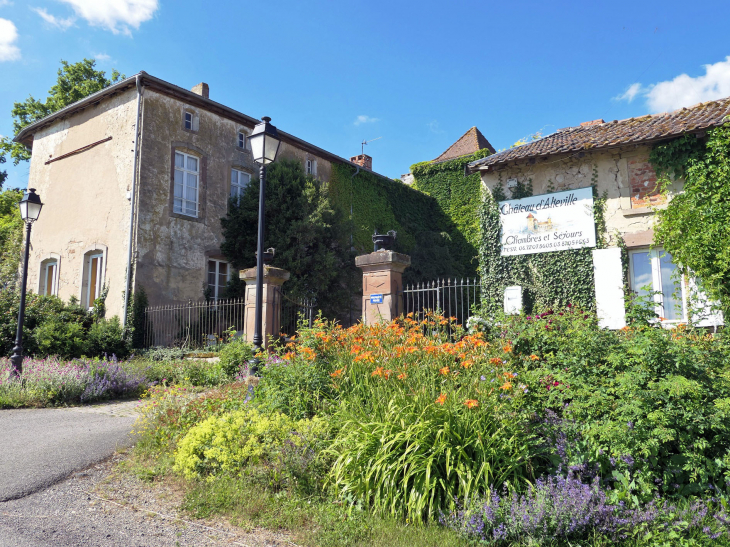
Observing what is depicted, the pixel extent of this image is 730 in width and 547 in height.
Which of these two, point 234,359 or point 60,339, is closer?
point 234,359

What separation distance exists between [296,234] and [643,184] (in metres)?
8.73

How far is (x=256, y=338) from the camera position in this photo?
6301 millimetres

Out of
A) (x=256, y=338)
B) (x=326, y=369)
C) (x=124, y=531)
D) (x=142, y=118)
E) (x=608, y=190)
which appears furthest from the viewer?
(x=142, y=118)

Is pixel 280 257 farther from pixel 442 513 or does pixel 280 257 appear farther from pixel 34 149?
→ pixel 442 513

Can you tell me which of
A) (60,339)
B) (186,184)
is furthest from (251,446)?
(186,184)

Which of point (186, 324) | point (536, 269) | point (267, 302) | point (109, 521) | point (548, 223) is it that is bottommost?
point (109, 521)

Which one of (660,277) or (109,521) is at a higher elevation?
(660,277)

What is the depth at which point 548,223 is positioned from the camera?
10.9 metres

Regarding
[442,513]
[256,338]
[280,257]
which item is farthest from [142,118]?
[442,513]

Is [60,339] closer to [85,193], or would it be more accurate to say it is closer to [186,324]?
[186,324]

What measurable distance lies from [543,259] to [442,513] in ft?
28.3

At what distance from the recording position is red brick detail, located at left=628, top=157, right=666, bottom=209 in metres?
9.90

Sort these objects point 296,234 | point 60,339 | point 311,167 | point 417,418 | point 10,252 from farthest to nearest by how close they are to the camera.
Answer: point 311,167 < point 10,252 < point 296,234 < point 60,339 < point 417,418

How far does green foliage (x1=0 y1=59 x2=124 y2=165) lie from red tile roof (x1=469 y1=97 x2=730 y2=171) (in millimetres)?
17343
